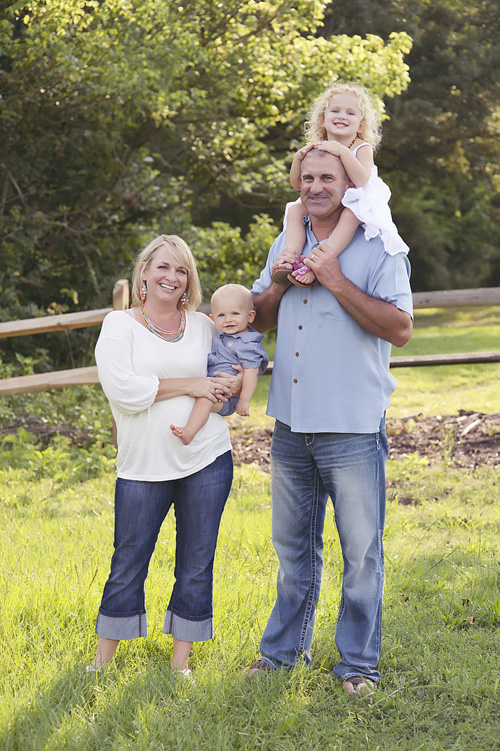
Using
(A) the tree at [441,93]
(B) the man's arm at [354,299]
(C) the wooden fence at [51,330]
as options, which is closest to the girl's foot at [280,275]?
(B) the man's arm at [354,299]

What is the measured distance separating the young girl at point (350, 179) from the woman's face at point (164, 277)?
0.36 meters

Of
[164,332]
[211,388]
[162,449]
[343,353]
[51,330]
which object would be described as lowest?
[162,449]

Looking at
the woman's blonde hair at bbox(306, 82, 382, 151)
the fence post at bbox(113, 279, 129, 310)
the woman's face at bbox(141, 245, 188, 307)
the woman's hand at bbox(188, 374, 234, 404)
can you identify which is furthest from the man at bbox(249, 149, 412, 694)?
the fence post at bbox(113, 279, 129, 310)

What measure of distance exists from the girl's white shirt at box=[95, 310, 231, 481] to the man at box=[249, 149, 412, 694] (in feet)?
1.18

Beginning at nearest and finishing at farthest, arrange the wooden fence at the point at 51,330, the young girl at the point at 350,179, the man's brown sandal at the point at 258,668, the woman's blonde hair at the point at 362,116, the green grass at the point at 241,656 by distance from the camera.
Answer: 1. the green grass at the point at 241,656
2. the young girl at the point at 350,179
3. the man's brown sandal at the point at 258,668
4. the woman's blonde hair at the point at 362,116
5. the wooden fence at the point at 51,330

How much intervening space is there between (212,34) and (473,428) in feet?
19.4

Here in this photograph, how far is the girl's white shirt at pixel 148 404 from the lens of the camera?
8.91ft

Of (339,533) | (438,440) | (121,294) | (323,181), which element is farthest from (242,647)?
(438,440)

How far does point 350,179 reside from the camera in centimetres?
277

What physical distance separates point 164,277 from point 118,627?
1312 mm

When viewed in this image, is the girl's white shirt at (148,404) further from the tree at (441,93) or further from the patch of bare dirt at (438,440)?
the tree at (441,93)

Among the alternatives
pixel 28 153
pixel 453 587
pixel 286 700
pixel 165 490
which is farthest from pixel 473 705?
pixel 28 153

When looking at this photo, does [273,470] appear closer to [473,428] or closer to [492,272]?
[473,428]

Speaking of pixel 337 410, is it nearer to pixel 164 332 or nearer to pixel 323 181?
pixel 164 332
